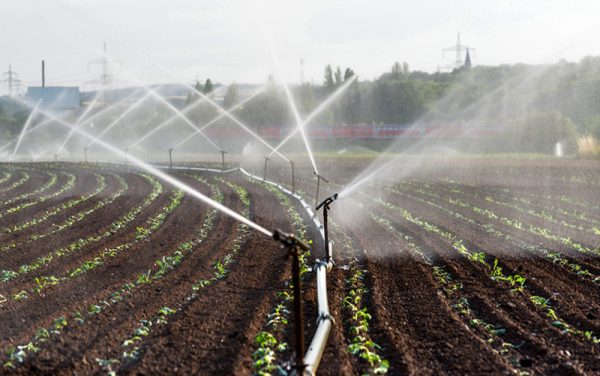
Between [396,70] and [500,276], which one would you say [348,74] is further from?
[500,276]

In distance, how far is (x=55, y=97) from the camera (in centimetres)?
9775

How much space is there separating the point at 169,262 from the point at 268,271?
1.79m

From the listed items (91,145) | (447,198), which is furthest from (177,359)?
(91,145)

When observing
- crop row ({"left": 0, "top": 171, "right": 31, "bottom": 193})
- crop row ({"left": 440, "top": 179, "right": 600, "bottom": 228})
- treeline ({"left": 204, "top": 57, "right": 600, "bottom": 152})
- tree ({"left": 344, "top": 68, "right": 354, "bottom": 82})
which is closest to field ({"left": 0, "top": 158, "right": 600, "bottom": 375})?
crop row ({"left": 440, "top": 179, "right": 600, "bottom": 228})

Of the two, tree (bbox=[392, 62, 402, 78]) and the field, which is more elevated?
tree (bbox=[392, 62, 402, 78])

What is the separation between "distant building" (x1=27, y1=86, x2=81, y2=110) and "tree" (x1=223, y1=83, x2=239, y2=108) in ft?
110

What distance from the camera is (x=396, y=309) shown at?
8.77 metres

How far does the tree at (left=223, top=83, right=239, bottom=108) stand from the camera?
222 ft

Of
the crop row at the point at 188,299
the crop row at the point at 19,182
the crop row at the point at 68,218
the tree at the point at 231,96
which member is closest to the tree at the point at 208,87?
the tree at the point at 231,96

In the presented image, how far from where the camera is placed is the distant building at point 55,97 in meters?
95.9

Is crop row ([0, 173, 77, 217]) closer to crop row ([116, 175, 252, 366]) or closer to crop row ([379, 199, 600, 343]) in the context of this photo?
crop row ([116, 175, 252, 366])

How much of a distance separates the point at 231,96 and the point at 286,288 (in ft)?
199

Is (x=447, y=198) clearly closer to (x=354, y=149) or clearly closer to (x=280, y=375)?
(x=280, y=375)

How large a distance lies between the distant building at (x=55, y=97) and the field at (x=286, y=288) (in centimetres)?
7884
